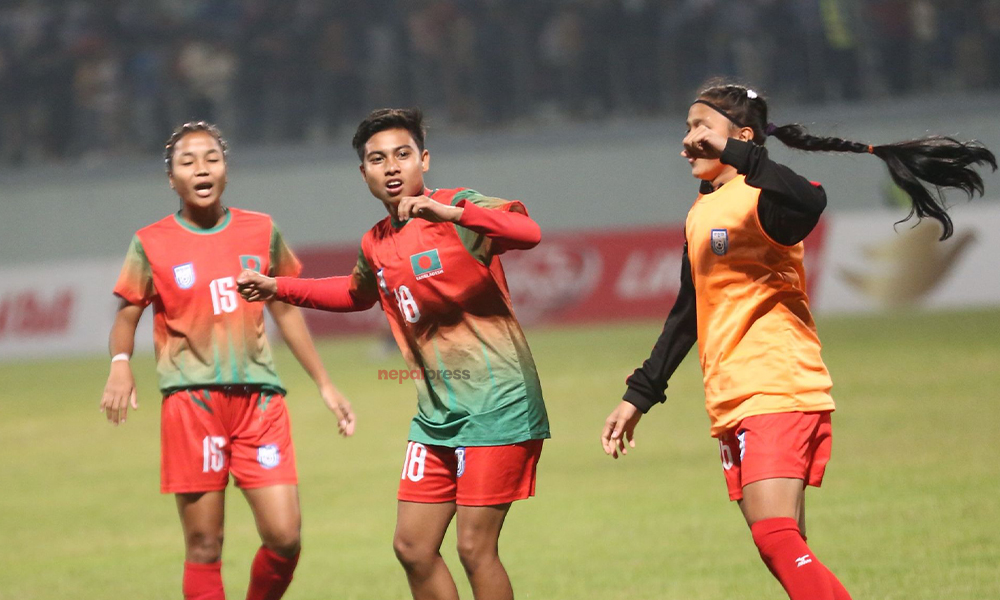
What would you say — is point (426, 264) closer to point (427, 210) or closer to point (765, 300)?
point (427, 210)

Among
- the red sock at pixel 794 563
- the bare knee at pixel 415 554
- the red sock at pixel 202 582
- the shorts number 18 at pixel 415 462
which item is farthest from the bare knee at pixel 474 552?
the red sock at pixel 202 582

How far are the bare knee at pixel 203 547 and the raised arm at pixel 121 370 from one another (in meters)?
0.53

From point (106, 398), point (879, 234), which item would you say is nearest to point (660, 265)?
point (879, 234)

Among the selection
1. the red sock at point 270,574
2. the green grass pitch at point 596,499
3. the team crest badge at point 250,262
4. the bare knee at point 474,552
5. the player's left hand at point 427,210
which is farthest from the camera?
the green grass pitch at point 596,499

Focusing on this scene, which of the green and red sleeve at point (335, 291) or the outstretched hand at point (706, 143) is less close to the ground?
the outstretched hand at point (706, 143)

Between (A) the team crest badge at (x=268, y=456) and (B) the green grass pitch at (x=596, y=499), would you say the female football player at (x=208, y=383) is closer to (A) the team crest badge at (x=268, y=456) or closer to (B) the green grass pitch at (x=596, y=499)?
(A) the team crest badge at (x=268, y=456)

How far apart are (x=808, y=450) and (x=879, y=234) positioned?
14929mm

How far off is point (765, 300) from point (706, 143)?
1.84 ft

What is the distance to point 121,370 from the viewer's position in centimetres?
497

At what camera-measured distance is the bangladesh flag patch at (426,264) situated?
4.43 metres

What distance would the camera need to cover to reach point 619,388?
13.0 meters

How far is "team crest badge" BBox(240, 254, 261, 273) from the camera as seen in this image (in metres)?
5.12

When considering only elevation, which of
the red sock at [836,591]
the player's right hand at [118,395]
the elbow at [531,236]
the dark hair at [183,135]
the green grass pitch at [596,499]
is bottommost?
the green grass pitch at [596,499]

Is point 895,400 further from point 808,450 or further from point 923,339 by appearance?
point 808,450
